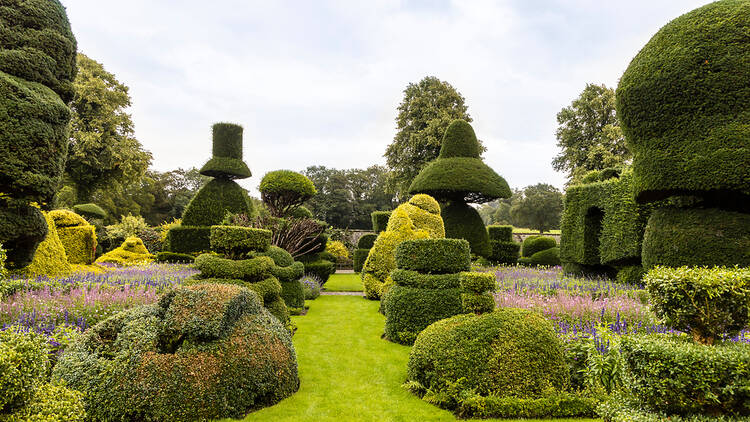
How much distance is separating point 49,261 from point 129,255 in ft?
27.1

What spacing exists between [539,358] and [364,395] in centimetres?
218

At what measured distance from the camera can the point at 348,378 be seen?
5086 millimetres

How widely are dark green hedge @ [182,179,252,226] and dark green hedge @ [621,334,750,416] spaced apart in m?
15.5

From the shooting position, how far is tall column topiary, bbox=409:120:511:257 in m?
16.5

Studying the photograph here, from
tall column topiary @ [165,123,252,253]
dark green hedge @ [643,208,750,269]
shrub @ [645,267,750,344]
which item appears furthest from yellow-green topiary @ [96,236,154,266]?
dark green hedge @ [643,208,750,269]

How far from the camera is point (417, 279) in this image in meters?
7.07

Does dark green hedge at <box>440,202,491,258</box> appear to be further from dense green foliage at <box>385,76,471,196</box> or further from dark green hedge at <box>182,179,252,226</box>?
dense green foliage at <box>385,76,471,196</box>

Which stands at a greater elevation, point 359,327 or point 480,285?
point 480,285

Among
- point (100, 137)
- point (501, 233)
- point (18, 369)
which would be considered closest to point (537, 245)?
point (501, 233)

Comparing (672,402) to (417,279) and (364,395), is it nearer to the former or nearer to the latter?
(364,395)

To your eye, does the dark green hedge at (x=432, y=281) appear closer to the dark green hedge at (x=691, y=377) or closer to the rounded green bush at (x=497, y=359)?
the rounded green bush at (x=497, y=359)

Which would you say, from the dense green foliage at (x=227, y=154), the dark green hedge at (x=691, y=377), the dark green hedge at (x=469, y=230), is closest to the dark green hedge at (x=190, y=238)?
the dense green foliage at (x=227, y=154)

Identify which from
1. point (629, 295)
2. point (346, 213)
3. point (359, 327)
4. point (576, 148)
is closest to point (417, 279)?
point (359, 327)

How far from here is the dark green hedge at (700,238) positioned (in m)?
6.52
